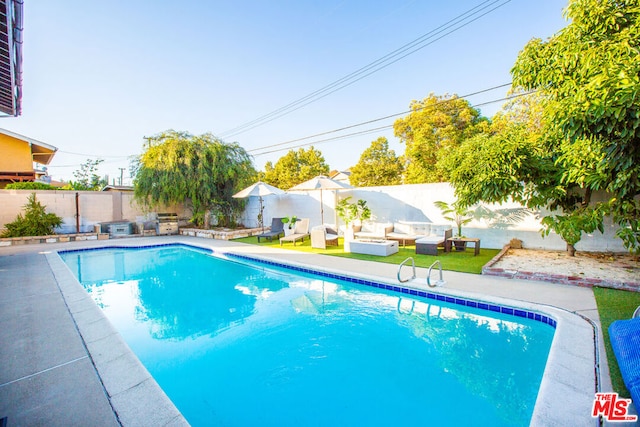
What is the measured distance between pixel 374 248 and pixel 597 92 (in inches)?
263

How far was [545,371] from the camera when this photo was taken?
3273 mm

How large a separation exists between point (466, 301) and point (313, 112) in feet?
60.2

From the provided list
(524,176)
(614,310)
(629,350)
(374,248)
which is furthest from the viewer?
(374,248)

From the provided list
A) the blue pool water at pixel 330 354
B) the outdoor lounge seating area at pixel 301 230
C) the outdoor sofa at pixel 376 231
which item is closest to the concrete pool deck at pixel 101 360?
the blue pool water at pixel 330 354

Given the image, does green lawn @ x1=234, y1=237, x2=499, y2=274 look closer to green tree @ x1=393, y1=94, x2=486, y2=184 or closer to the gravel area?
the gravel area

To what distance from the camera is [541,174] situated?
7812 mm

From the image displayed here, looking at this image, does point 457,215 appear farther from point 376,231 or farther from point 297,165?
point 297,165

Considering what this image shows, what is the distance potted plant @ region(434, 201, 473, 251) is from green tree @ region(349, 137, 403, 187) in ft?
63.6

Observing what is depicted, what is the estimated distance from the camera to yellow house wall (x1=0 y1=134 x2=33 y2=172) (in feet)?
55.8

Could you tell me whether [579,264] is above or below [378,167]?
below

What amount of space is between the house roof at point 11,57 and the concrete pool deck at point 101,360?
4.18 meters

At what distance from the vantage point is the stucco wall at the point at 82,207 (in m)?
13.8

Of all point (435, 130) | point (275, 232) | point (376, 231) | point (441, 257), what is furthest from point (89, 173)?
point (441, 257)

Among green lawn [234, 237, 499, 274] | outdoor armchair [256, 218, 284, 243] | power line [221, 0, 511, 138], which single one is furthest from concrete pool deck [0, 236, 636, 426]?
power line [221, 0, 511, 138]
